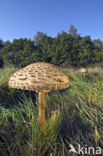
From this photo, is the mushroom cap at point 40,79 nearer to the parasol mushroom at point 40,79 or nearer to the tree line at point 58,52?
the parasol mushroom at point 40,79

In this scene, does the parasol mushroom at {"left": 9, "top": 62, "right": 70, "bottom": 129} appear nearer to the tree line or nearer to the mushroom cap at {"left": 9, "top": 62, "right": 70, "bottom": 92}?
the mushroom cap at {"left": 9, "top": 62, "right": 70, "bottom": 92}

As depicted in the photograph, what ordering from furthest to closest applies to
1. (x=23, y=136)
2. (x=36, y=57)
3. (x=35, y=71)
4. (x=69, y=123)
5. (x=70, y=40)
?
(x=70, y=40)
(x=36, y=57)
(x=69, y=123)
(x=23, y=136)
(x=35, y=71)

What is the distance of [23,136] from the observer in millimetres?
1177

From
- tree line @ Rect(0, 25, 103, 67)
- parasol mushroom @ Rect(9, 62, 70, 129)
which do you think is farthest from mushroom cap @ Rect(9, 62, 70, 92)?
tree line @ Rect(0, 25, 103, 67)

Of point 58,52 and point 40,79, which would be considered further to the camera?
point 58,52

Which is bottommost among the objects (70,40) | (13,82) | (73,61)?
(13,82)

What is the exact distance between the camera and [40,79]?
32.9 inches

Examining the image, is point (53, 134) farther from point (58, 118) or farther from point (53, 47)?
point (53, 47)

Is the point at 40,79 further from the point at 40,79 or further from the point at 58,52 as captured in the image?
the point at 58,52

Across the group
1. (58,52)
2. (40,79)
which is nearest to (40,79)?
(40,79)

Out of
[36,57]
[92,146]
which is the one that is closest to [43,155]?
[92,146]

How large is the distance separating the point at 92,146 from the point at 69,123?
382mm

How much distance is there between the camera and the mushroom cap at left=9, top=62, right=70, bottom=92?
82 centimetres

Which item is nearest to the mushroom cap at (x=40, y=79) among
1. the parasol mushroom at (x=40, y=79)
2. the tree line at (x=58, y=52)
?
the parasol mushroom at (x=40, y=79)
